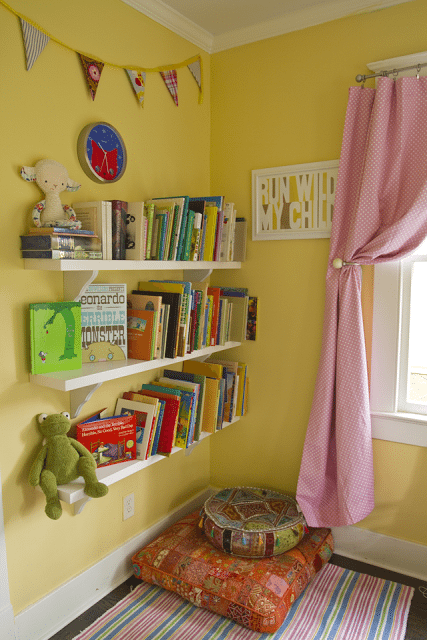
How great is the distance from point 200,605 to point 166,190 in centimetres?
172

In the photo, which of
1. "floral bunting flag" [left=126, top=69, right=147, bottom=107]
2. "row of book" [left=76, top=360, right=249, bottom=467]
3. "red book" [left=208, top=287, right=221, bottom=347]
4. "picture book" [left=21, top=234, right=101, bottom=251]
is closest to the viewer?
"picture book" [left=21, top=234, right=101, bottom=251]

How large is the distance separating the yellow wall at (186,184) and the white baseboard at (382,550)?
0.17 feet

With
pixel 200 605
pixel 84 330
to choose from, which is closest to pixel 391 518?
pixel 200 605

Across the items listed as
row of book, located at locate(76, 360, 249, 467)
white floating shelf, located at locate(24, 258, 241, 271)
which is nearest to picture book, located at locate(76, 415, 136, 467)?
row of book, located at locate(76, 360, 249, 467)

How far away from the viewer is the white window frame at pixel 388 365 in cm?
203

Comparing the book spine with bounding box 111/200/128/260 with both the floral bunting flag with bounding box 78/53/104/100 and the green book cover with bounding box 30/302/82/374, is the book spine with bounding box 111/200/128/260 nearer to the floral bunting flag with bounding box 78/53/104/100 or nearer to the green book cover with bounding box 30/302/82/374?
the green book cover with bounding box 30/302/82/374

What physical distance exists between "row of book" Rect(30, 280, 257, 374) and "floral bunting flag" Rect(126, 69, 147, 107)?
75 centimetres

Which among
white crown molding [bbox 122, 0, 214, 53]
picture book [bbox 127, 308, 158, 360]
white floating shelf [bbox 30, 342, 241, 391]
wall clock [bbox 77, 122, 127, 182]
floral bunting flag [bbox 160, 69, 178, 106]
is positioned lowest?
white floating shelf [bbox 30, 342, 241, 391]

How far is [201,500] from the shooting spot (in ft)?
8.56

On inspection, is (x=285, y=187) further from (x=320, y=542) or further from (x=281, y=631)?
(x=281, y=631)

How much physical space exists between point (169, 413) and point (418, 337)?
1.09m

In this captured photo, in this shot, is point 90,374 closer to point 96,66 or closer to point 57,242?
point 57,242

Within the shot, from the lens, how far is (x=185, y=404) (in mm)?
2049

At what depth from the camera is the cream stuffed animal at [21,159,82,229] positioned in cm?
156
